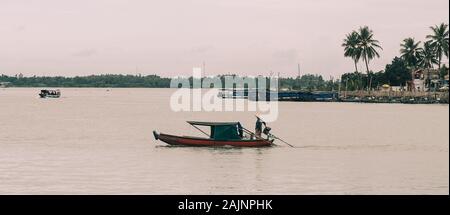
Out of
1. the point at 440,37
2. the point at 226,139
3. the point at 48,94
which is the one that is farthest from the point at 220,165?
the point at 48,94

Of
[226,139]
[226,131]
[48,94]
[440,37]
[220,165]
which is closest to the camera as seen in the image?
[220,165]

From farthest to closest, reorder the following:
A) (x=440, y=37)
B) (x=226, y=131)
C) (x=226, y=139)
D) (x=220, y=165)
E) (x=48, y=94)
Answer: (x=48, y=94), (x=440, y=37), (x=226, y=131), (x=226, y=139), (x=220, y=165)

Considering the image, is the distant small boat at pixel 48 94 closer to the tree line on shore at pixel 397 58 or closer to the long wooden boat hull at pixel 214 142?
the tree line on shore at pixel 397 58

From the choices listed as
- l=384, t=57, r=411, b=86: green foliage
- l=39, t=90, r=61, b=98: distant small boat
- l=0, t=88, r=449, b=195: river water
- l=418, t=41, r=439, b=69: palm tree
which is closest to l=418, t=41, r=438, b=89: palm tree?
l=418, t=41, r=439, b=69: palm tree

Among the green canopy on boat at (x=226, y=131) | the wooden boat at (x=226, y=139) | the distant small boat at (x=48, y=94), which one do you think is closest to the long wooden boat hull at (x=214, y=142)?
the wooden boat at (x=226, y=139)

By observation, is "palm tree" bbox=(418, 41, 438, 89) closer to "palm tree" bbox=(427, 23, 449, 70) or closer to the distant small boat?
"palm tree" bbox=(427, 23, 449, 70)

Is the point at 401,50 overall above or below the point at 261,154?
above

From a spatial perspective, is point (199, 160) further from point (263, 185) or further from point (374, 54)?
point (374, 54)

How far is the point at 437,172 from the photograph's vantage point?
38.6 meters

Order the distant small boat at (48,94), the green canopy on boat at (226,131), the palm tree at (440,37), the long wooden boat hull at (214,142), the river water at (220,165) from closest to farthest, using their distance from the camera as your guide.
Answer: the river water at (220,165) < the long wooden boat hull at (214,142) < the green canopy on boat at (226,131) < the palm tree at (440,37) < the distant small boat at (48,94)

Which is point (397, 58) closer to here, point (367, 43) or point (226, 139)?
point (367, 43)

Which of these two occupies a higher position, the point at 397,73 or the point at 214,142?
the point at 397,73
